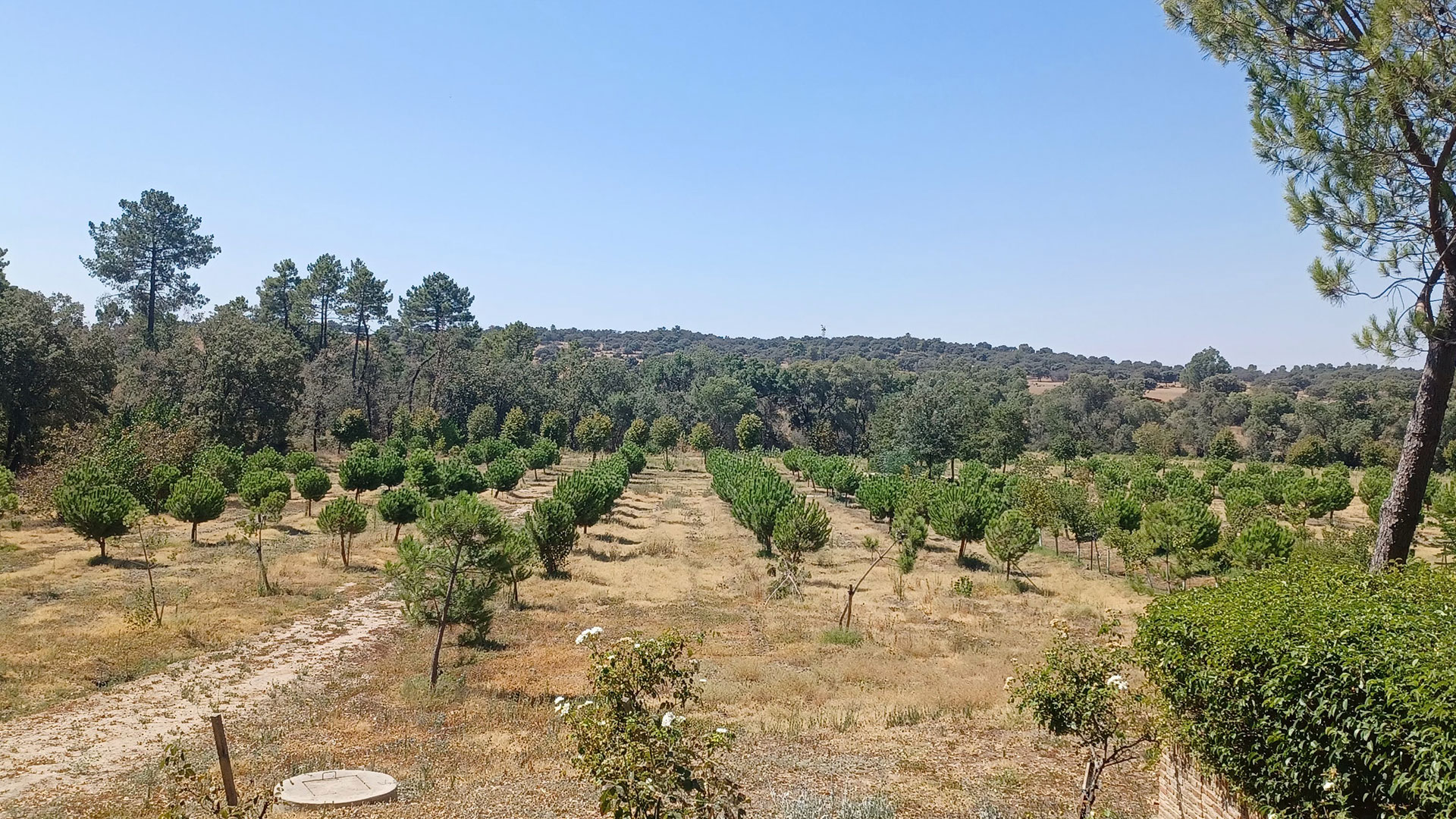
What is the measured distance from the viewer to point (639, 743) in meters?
5.27

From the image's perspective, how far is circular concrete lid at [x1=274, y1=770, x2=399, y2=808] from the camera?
10.2 metres

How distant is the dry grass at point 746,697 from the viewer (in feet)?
35.0

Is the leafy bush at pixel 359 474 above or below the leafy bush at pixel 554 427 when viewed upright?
below

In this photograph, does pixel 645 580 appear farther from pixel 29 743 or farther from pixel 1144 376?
pixel 1144 376

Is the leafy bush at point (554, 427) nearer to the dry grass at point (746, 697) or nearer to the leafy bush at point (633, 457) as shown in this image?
the leafy bush at point (633, 457)

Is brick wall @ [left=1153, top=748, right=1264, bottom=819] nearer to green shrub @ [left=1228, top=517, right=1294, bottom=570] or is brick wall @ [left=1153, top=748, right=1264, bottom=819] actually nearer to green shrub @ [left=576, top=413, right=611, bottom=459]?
green shrub @ [left=1228, top=517, right=1294, bottom=570]

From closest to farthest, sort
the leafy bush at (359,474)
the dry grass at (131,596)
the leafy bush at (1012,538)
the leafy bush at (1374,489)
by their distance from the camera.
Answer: the dry grass at (131,596) < the leafy bush at (1012,538) < the leafy bush at (1374,489) < the leafy bush at (359,474)

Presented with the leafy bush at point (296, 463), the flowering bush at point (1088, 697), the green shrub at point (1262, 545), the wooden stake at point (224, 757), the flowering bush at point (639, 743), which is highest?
the flowering bush at point (639, 743)

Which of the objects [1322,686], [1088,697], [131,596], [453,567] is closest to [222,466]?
[131,596]

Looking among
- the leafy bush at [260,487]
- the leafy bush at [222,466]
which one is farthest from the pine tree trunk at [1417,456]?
the leafy bush at [222,466]

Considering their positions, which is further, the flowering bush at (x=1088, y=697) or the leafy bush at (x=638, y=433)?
the leafy bush at (x=638, y=433)

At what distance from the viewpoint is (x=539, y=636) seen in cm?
2117

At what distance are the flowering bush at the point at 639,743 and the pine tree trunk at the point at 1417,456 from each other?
10.1 metres

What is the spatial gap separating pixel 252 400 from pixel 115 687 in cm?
4621
